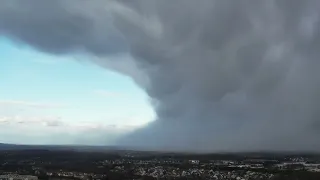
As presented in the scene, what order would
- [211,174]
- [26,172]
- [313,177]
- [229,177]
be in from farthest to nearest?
[26,172] < [211,174] < [229,177] < [313,177]

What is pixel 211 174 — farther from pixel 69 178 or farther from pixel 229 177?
pixel 69 178

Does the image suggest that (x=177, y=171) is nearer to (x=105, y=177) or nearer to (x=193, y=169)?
(x=193, y=169)

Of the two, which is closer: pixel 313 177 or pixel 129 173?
pixel 313 177

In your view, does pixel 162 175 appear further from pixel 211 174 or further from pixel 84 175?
pixel 84 175

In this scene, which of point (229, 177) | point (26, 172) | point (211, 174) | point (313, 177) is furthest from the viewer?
point (26, 172)

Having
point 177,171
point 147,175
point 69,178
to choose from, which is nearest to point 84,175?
point 69,178

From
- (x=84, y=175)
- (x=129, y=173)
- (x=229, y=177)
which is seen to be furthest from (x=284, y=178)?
(x=84, y=175)

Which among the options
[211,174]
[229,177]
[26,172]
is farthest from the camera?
[26,172]

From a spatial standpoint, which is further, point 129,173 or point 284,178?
point 129,173
